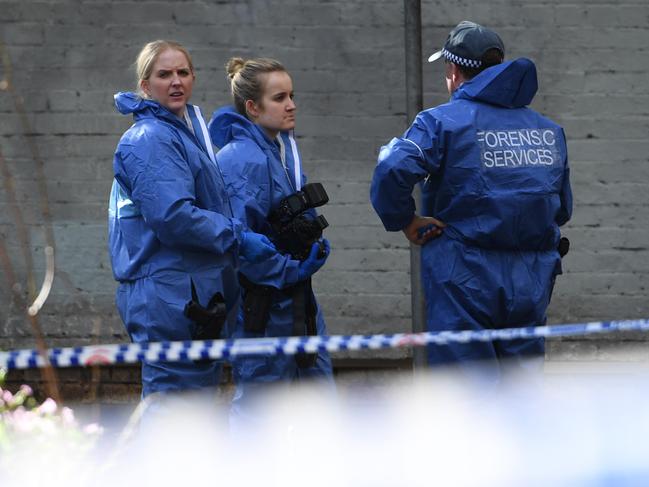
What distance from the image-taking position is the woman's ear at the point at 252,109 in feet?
18.5

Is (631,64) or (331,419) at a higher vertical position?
(631,64)

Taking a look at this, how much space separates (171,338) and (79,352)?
0.91 metres

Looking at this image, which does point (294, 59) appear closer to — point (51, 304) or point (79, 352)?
point (51, 304)

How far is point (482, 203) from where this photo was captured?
5133mm

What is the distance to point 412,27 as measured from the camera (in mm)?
6926

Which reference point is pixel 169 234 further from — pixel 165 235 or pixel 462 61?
pixel 462 61

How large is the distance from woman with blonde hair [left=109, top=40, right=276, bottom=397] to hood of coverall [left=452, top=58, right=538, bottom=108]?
105 cm

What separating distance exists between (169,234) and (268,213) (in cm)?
92

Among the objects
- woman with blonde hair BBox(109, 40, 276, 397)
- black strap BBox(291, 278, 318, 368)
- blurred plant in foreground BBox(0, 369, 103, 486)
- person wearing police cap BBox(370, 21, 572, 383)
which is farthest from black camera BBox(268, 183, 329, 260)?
blurred plant in foreground BBox(0, 369, 103, 486)

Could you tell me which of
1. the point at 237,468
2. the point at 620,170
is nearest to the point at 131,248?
the point at 237,468

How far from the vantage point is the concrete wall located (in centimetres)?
763

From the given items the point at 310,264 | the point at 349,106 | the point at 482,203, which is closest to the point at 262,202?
A: the point at 310,264

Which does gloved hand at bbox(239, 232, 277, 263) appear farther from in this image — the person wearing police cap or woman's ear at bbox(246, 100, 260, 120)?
woman's ear at bbox(246, 100, 260, 120)

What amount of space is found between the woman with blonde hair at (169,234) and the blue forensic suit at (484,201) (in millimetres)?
749
